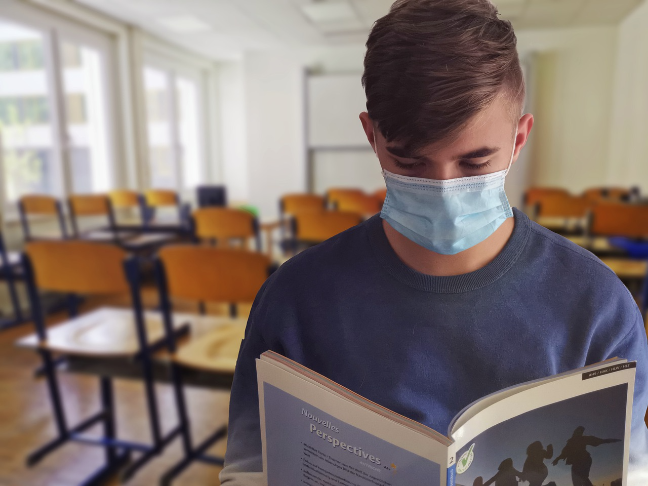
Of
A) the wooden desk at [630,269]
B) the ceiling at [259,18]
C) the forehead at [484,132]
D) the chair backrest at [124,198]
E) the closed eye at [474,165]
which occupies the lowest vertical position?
the wooden desk at [630,269]

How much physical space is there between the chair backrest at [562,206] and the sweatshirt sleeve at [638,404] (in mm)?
3272

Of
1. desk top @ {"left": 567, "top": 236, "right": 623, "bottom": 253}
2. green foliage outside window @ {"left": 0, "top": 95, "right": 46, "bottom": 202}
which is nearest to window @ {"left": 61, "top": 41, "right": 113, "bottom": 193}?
green foliage outside window @ {"left": 0, "top": 95, "right": 46, "bottom": 202}

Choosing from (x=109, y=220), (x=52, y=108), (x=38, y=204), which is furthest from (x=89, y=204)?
(x=52, y=108)

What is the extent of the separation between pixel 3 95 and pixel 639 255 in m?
4.85

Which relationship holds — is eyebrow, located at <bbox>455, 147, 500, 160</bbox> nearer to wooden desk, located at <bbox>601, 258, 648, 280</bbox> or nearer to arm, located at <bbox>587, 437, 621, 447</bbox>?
arm, located at <bbox>587, 437, 621, 447</bbox>

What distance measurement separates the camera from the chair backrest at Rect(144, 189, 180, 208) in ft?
15.6

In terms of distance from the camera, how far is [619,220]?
288 cm

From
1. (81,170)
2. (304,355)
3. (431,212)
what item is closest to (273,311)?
(304,355)

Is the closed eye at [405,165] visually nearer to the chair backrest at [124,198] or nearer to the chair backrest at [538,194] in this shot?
the chair backrest at [538,194]

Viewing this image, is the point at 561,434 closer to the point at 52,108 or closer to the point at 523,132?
the point at 523,132

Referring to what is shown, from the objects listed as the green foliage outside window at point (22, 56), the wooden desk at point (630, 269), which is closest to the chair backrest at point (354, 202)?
the wooden desk at point (630, 269)

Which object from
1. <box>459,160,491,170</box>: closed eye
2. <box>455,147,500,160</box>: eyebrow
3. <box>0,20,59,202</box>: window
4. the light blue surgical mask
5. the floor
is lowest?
the floor

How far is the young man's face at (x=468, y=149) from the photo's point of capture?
0.51 m

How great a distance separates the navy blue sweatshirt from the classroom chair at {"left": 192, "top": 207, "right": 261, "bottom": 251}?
2628mm
